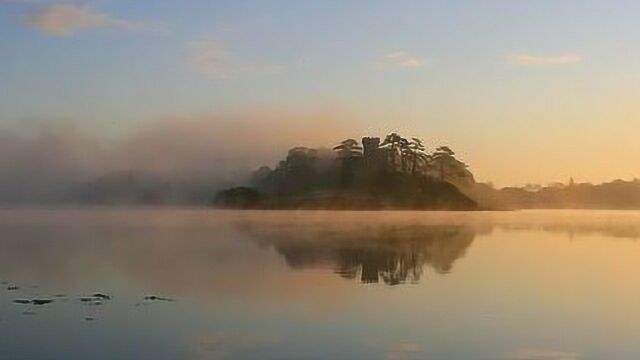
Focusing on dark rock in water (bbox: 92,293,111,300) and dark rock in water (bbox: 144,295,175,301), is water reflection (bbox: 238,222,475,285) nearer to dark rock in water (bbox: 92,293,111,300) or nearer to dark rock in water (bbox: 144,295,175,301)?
dark rock in water (bbox: 144,295,175,301)

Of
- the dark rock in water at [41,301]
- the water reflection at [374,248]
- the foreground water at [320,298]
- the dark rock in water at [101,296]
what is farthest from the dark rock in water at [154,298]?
the water reflection at [374,248]

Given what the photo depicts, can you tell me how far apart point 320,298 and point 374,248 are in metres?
9.23

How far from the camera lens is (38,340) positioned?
363 inches

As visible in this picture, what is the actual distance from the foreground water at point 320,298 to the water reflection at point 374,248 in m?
0.06

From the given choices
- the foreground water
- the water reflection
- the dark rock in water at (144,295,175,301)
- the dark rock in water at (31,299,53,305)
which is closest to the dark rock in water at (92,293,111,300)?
the foreground water

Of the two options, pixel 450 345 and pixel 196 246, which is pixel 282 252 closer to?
pixel 196 246

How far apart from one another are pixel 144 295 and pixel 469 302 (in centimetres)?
461

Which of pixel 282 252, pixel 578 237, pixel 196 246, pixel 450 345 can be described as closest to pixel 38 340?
pixel 450 345

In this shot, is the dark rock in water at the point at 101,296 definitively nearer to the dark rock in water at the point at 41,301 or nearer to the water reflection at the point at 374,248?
the dark rock in water at the point at 41,301

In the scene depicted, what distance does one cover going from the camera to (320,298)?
42.8ft

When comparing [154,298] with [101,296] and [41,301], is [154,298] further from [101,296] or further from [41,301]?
[41,301]

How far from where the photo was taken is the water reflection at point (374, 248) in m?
17.2

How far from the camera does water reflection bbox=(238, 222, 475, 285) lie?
1720 cm

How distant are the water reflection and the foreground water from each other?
6 centimetres
